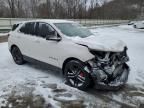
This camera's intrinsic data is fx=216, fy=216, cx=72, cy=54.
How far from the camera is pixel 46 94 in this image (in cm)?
510

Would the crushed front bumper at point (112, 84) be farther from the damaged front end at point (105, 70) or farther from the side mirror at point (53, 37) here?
the side mirror at point (53, 37)

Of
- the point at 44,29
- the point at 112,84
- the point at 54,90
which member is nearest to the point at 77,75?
the point at 54,90

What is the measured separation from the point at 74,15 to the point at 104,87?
4999cm

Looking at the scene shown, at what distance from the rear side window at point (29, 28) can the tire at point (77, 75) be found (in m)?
2.00

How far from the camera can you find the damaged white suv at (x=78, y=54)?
4.98m

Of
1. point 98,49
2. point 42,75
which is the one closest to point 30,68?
point 42,75

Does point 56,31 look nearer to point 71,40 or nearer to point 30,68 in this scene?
point 71,40

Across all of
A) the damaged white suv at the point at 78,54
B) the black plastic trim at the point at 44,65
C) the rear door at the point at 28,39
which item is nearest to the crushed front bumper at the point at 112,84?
the damaged white suv at the point at 78,54

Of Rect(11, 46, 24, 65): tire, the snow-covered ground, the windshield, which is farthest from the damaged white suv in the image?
Rect(11, 46, 24, 65): tire

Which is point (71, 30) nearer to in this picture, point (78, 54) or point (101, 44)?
point (78, 54)

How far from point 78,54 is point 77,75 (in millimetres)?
540

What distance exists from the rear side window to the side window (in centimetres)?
31

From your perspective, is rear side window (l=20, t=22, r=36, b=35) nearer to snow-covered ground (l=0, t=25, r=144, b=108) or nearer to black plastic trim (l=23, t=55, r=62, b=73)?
black plastic trim (l=23, t=55, r=62, b=73)

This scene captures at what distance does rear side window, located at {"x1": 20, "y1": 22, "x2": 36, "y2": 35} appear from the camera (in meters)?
6.80
